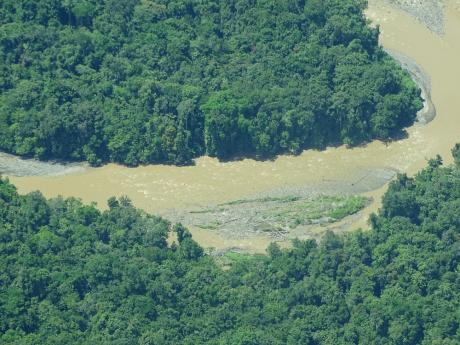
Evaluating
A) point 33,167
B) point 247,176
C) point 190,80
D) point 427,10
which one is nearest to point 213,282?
point 247,176

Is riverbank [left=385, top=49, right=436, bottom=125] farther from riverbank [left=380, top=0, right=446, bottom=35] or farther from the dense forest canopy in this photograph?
riverbank [left=380, top=0, right=446, bottom=35]

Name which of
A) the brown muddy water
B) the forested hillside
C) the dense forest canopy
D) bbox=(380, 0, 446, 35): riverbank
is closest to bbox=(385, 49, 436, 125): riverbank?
the brown muddy water

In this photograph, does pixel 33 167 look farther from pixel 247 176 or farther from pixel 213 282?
pixel 213 282

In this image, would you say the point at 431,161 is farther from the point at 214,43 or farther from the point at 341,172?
the point at 214,43

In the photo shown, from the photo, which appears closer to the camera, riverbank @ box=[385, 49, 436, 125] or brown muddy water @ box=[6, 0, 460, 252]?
brown muddy water @ box=[6, 0, 460, 252]

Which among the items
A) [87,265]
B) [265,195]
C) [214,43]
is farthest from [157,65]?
[87,265]

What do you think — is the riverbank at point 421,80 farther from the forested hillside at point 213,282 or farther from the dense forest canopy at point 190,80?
the forested hillside at point 213,282
